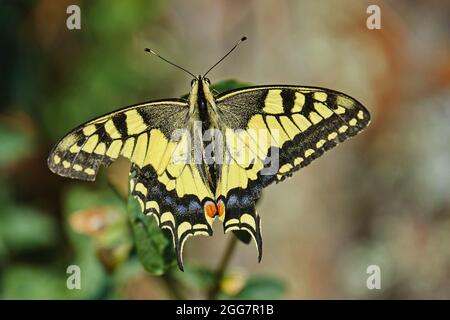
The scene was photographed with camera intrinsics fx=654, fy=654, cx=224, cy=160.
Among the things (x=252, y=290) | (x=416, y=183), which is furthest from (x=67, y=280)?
(x=416, y=183)

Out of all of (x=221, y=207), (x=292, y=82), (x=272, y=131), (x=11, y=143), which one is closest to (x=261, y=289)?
(x=221, y=207)

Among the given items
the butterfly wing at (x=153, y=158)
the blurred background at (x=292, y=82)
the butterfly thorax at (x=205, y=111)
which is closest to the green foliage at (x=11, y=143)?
the blurred background at (x=292, y=82)

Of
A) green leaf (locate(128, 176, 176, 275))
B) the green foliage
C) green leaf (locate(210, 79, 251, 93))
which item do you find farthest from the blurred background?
green leaf (locate(210, 79, 251, 93))

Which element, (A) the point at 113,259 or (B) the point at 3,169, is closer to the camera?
(A) the point at 113,259

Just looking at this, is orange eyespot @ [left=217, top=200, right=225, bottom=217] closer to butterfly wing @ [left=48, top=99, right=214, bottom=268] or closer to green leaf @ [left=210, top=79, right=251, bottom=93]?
butterfly wing @ [left=48, top=99, right=214, bottom=268]

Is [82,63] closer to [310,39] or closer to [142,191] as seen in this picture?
[310,39]

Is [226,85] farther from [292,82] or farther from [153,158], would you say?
[292,82]

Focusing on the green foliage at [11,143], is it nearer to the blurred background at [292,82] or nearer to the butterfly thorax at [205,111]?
the blurred background at [292,82]
